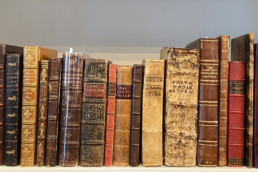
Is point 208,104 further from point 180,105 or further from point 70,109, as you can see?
point 70,109

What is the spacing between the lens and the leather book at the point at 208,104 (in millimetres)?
665

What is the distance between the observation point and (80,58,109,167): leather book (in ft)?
2.16

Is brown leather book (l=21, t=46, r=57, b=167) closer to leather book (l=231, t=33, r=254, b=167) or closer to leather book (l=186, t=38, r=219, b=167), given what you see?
leather book (l=186, t=38, r=219, b=167)

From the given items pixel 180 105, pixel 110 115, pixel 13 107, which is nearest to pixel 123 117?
pixel 110 115

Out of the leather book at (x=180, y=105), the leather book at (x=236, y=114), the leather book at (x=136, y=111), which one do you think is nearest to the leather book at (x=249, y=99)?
the leather book at (x=236, y=114)

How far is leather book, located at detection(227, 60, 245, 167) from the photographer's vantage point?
67 cm

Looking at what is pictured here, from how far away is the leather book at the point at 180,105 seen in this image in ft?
2.16

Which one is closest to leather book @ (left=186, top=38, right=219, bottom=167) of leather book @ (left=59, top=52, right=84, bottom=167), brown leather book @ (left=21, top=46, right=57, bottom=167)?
leather book @ (left=59, top=52, right=84, bottom=167)

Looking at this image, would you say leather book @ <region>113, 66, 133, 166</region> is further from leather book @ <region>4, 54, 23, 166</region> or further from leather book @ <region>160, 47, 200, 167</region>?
leather book @ <region>4, 54, 23, 166</region>

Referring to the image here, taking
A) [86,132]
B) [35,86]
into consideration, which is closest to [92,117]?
[86,132]

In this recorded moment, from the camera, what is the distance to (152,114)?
66 cm

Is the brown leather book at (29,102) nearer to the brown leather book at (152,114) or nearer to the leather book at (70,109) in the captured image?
the leather book at (70,109)

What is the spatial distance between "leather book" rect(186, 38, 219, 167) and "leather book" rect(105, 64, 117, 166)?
0.69ft

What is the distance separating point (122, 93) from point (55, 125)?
0.59 ft
